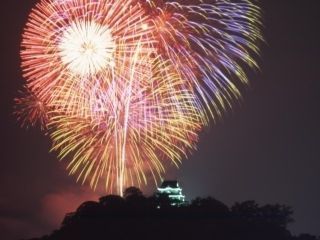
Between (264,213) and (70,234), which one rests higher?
(264,213)

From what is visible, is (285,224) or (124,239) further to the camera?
(285,224)

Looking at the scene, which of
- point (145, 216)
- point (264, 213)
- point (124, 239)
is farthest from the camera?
point (264, 213)

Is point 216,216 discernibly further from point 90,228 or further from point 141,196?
point 90,228

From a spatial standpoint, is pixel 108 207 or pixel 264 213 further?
pixel 264 213

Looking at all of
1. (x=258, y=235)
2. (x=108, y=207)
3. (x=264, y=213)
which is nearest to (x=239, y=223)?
(x=258, y=235)

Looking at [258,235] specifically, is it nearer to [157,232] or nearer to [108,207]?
[157,232]

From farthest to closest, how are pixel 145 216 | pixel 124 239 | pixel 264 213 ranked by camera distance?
pixel 264 213 → pixel 145 216 → pixel 124 239
